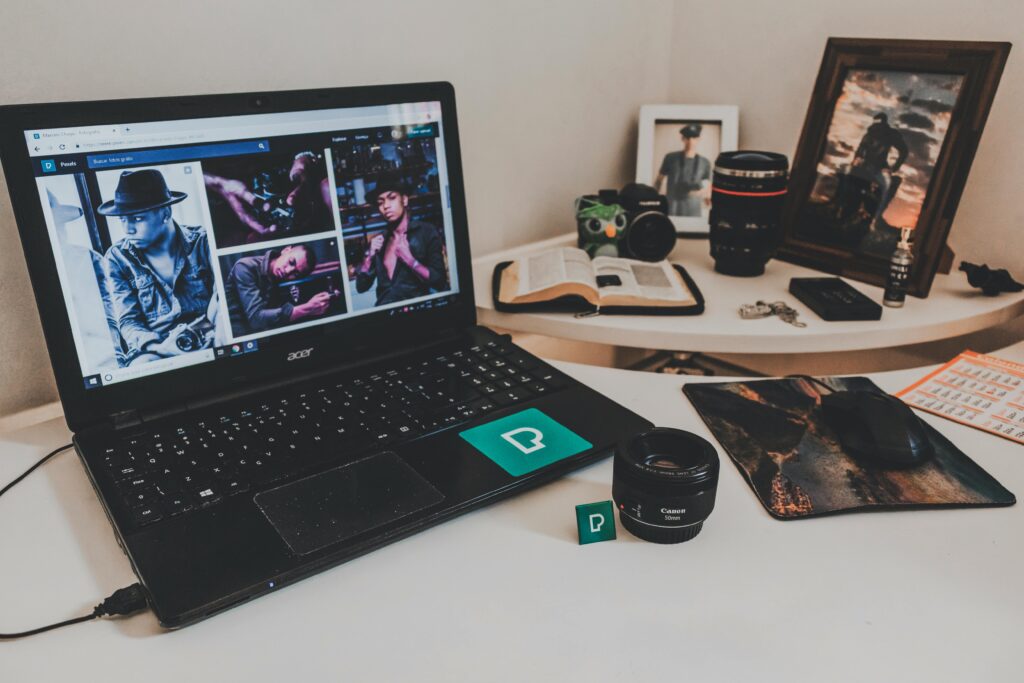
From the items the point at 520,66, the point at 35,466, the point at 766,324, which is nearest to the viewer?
the point at 35,466

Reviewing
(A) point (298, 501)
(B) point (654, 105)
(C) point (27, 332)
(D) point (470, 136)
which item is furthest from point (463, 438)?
(B) point (654, 105)

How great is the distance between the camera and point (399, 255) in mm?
940

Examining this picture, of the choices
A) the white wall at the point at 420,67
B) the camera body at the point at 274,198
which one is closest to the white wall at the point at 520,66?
the white wall at the point at 420,67

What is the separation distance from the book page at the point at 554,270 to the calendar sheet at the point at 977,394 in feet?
1.43

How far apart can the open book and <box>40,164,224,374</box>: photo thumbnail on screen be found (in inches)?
17.0

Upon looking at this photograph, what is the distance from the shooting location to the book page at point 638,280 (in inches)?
43.6

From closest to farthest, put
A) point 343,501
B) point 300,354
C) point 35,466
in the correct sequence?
point 343,501 → point 35,466 → point 300,354

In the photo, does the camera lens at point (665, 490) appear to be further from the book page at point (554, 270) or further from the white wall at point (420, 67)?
the white wall at point (420, 67)

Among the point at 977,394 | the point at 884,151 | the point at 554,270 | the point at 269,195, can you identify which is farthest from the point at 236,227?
the point at 884,151

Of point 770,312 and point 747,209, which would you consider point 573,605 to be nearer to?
point 770,312

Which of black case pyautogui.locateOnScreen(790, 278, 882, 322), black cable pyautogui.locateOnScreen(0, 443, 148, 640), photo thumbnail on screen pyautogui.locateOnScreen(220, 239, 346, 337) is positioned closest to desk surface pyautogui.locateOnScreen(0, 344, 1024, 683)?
black cable pyautogui.locateOnScreen(0, 443, 148, 640)

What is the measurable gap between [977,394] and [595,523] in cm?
52

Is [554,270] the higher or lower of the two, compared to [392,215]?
lower

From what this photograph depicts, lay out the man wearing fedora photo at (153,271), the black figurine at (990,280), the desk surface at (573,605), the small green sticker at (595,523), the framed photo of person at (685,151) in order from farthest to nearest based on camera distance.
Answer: the framed photo of person at (685,151) → the black figurine at (990,280) → the man wearing fedora photo at (153,271) → the small green sticker at (595,523) → the desk surface at (573,605)
